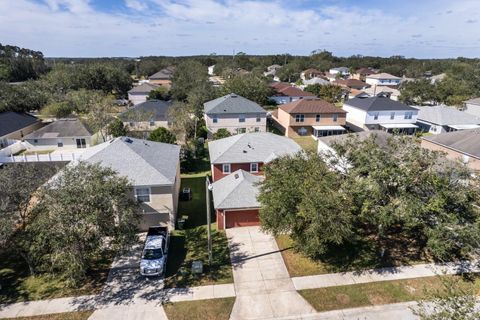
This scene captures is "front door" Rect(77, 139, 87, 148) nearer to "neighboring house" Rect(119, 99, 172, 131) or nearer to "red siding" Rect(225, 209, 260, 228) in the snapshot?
"neighboring house" Rect(119, 99, 172, 131)

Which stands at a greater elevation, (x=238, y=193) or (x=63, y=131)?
(x=63, y=131)

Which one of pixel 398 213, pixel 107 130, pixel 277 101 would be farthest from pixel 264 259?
pixel 277 101

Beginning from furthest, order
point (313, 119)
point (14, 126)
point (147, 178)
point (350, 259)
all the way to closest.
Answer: point (313, 119), point (14, 126), point (147, 178), point (350, 259)

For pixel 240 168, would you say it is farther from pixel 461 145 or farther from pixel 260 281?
pixel 461 145

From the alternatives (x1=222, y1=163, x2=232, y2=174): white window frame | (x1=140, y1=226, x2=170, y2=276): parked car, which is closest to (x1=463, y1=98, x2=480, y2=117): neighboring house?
(x1=222, y1=163, x2=232, y2=174): white window frame

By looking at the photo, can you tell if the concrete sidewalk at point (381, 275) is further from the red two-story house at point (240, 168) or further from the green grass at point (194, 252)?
the red two-story house at point (240, 168)

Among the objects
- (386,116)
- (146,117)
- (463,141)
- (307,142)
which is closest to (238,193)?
(146,117)

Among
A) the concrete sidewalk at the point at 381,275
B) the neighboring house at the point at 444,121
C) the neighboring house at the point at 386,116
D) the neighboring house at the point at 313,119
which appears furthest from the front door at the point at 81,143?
the neighboring house at the point at 444,121

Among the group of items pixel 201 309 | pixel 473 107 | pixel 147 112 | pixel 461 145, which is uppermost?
pixel 147 112
